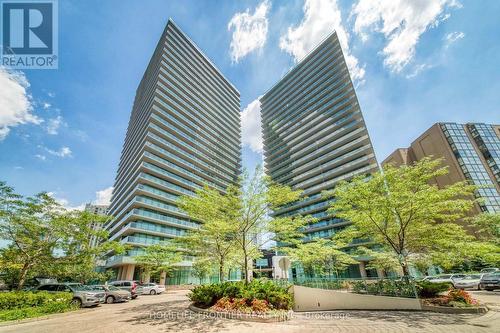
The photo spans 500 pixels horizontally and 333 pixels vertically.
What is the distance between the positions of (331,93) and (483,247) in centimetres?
6067

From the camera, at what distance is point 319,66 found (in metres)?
74.1

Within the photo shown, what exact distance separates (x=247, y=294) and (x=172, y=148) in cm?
4868

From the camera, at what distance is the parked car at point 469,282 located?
876 inches

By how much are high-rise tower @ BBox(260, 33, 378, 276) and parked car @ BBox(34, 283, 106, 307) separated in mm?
45825

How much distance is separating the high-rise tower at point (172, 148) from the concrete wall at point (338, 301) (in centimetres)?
2725

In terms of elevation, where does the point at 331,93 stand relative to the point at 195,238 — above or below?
above

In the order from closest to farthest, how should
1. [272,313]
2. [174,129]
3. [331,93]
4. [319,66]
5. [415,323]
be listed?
[415,323] → [272,313] → [174,129] → [331,93] → [319,66]

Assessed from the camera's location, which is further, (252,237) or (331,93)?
(331,93)

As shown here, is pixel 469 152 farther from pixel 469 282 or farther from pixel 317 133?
pixel 469 282

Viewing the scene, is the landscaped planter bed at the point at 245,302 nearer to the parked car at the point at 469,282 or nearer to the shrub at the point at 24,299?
the shrub at the point at 24,299

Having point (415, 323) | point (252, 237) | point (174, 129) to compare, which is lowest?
point (415, 323)

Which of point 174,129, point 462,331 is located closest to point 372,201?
point 462,331

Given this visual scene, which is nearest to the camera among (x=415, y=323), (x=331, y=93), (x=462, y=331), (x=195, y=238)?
(x=462, y=331)

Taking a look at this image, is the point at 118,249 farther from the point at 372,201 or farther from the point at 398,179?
the point at 398,179
